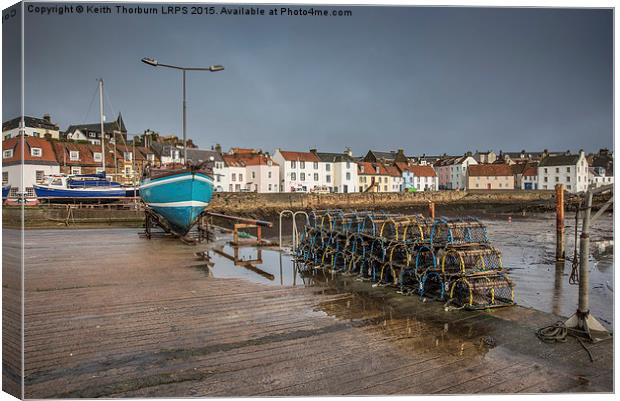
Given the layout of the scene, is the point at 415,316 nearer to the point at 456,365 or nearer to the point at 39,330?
the point at 456,365

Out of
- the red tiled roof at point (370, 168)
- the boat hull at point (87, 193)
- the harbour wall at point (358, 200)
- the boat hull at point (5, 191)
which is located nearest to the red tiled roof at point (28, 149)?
the boat hull at point (5, 191)

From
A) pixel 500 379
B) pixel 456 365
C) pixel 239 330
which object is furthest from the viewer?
pixel 239 330

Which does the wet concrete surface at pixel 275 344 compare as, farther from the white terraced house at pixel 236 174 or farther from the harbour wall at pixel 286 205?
the white terraced house at pixel 236 174

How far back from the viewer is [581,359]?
17.0 ft

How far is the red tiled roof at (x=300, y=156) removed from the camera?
6762 centimetres

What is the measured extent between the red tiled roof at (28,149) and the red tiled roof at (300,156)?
5926 cm

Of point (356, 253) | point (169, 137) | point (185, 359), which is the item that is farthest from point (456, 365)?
point (169, 137)

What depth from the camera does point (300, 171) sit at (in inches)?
2685

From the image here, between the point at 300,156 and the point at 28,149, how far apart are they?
207ft

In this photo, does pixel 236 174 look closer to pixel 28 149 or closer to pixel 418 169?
pixel 418 169

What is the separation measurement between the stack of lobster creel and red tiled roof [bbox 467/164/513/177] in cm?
7818

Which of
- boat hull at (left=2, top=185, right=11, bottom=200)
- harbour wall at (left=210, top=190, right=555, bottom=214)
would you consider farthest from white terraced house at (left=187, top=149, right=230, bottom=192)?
boat hull at (left=2, top=185, right=11, bottom=200)

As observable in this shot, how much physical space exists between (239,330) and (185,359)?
1169 millimetres

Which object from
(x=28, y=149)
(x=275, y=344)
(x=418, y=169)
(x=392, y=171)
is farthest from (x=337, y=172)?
(x=275, y=344)
